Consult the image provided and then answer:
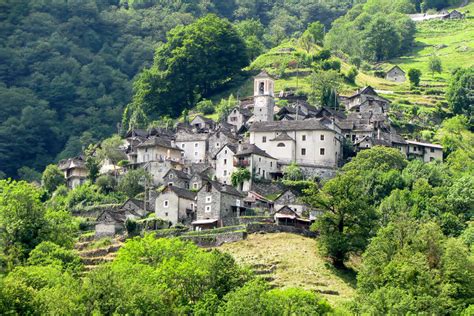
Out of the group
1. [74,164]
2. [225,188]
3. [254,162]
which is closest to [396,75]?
[74,164]

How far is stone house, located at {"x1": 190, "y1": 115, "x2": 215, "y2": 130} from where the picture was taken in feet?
413

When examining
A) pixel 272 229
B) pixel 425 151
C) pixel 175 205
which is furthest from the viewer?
pixel 425 151

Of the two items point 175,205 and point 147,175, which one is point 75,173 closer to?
point 147,175

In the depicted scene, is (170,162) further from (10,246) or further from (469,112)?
(469,112)

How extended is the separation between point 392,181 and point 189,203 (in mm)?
20133

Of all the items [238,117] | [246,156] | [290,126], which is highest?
[238,117]

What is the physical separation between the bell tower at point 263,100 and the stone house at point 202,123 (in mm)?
6202

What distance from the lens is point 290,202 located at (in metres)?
100

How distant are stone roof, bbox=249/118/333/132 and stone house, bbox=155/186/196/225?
15021mm

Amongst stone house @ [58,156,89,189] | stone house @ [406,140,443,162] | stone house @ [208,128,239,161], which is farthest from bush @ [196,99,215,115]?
stone house @ [406,140,443,162]

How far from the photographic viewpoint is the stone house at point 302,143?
111688mm

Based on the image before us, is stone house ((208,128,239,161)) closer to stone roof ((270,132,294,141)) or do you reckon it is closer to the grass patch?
stone roof ((270,132,294,141))

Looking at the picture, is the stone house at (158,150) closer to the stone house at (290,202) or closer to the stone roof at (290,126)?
the stone roof at (290,126)

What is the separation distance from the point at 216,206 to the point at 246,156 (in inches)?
423
